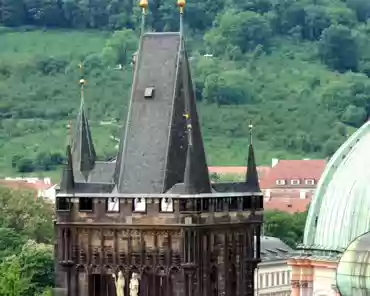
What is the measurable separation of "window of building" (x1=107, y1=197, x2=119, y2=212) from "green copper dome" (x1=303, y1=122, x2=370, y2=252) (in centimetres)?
554

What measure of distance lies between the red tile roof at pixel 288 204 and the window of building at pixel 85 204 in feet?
315

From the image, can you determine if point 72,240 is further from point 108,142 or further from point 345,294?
point 108,142

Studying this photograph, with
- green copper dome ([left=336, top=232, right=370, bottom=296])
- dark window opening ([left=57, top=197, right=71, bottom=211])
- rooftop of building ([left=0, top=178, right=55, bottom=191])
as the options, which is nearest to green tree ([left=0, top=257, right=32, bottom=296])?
dark window opening ([left=57, top=197, right=71, bottom=211])

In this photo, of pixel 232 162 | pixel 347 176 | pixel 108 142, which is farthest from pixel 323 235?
pixel 232 162

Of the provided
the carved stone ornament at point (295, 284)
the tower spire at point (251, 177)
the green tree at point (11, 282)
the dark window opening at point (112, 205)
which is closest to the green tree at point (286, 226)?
the green tree at point (11, 282)

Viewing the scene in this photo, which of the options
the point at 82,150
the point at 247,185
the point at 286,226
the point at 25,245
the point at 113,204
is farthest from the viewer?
the point at 286,226

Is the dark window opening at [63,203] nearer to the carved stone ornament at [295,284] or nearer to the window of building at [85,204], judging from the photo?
the window of building at [85,204]

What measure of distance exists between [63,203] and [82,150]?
4120mm

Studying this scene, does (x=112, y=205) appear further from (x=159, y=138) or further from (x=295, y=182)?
(x=295, y=182)

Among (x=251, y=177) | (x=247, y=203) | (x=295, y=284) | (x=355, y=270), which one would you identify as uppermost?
(x=251, y=177)

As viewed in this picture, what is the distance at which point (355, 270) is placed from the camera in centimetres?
6475

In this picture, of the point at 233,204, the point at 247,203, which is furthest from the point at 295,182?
the point at 233,204

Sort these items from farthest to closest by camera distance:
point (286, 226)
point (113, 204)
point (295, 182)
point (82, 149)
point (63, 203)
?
point (295, 182) < point (286, 226) < point (82, 149) < point (63, 203) < point (113, 204)

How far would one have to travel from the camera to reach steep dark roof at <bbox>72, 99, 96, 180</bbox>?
73625mm
